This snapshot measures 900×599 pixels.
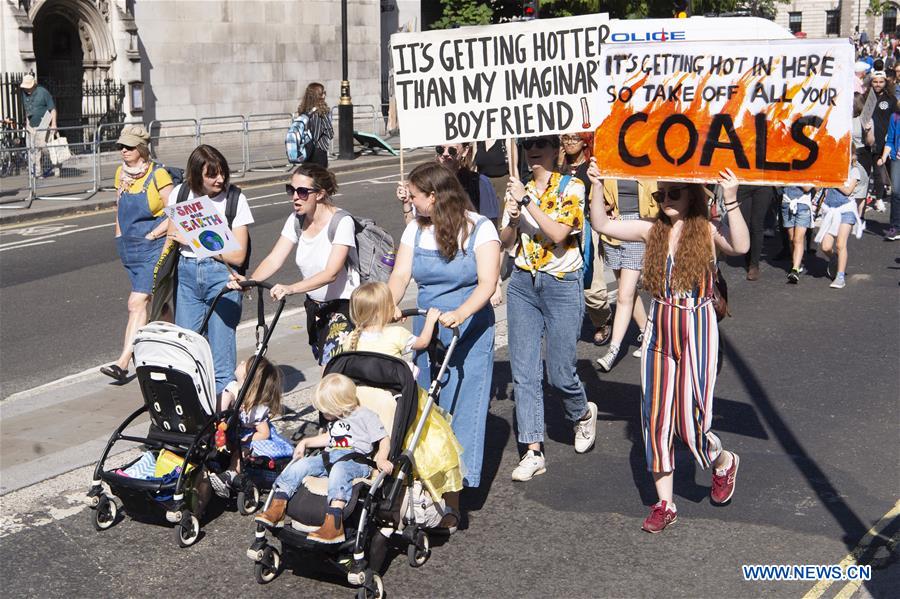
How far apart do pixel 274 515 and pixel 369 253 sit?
1.95 metres

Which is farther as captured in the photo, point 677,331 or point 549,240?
point 549,240

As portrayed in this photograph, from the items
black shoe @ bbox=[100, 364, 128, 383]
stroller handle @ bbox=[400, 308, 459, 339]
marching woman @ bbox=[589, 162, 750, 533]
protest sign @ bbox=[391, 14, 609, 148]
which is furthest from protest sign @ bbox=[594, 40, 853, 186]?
black shoe @ bbox=[100, 364, 128, 383]

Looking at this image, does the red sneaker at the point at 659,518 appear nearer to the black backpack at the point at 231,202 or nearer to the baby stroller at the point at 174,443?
the baby stroller at the point at 174,443

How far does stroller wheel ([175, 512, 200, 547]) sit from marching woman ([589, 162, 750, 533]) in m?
2.24

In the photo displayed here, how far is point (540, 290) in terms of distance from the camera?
6547 mm

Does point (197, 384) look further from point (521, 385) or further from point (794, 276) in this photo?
point (794, 276)

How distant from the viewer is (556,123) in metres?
6.57

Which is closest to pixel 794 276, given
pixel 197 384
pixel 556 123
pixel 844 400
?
pixel 844 400

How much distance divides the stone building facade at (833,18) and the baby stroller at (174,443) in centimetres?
8739

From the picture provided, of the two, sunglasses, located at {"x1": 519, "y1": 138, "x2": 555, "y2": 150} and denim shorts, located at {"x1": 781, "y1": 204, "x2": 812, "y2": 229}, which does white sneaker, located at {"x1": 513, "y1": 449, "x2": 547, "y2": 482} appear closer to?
sunglasses, located at {"x1": 519, "y1": 138, "x2": 555, "y2": 150}

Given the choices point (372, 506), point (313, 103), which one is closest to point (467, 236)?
point (372, 506)

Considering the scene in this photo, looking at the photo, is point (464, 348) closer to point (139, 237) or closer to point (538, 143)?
point (538, 143)

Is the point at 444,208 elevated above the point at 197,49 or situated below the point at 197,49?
below

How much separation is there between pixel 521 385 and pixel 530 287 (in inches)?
22.1
